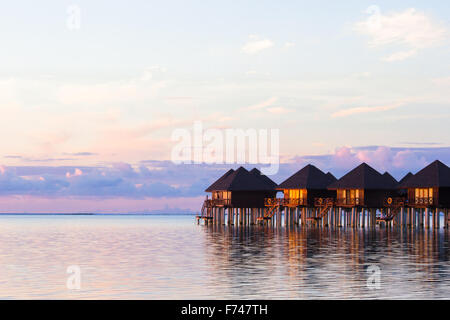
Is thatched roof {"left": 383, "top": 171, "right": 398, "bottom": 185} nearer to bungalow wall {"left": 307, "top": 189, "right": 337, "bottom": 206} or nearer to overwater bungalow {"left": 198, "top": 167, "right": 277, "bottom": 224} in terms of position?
bungalow wall {"left": 307, "top": 189, "right": 337, "bottom": 206}

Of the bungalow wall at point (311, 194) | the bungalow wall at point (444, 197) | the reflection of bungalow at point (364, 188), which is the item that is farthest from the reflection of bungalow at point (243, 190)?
the bungalow wall at point (444, 197)

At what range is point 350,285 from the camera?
27625 millimetres

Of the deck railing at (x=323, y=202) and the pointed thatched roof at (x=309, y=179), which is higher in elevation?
the pointed thatched roof at (x=309, y=179)

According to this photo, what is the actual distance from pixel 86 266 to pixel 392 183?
45.8 meters

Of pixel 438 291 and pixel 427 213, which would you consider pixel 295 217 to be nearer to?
pixel 427 213

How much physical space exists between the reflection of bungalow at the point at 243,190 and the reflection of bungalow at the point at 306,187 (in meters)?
5.14

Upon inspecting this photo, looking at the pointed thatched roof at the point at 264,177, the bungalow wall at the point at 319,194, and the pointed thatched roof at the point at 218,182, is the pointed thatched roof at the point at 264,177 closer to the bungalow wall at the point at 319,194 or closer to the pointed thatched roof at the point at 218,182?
the pointed thatched roof at the point at 218,182

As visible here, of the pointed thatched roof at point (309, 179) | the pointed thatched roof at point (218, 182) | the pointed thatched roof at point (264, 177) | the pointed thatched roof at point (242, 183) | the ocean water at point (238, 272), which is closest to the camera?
the ocean water at point (238, 272)

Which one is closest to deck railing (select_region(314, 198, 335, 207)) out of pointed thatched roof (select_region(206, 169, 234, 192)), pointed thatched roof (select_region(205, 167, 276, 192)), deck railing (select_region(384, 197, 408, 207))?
deck railing (select_region(384, 197, 408, 207))

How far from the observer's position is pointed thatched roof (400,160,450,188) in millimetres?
68750

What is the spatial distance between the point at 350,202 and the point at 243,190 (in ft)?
50.1

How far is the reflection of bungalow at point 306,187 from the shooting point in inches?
3142
